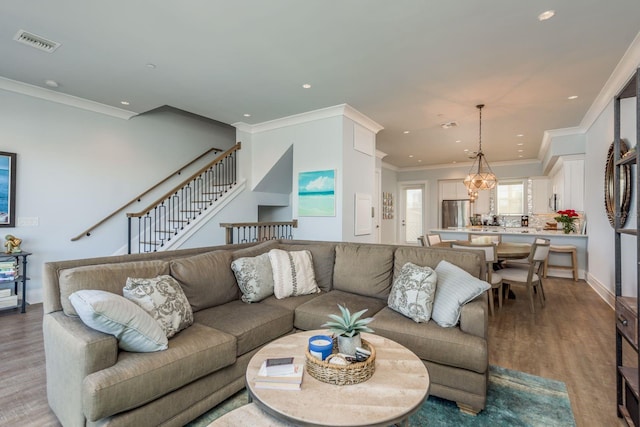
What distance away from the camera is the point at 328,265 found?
126 inches

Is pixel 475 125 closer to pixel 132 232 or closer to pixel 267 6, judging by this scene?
pixel 267 6

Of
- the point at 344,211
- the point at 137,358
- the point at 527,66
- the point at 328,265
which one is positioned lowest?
the point at 137,358

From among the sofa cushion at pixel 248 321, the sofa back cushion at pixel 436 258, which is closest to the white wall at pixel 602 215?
the sofa back cushion at pixel 436 258

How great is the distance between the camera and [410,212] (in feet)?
35.6

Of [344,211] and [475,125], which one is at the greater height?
[475,125]

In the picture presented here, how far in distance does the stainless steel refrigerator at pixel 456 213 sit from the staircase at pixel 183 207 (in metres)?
6.77

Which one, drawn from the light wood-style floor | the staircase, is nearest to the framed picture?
the light wood-style floor

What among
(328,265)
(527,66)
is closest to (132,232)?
(328,265)

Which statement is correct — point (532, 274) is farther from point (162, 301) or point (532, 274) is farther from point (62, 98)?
point (62, 98)

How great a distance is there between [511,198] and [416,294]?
28.1ft

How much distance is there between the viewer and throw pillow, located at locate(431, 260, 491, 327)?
7.09 feet

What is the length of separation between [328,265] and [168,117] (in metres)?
4.70

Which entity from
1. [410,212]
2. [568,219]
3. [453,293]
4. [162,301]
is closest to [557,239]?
[568,219]

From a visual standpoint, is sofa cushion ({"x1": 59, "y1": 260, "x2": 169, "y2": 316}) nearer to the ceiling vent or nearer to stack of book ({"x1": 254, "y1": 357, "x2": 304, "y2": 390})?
stack of book ({"x1": 254, "y1": 357, "x2": 304, "y2": 390})
